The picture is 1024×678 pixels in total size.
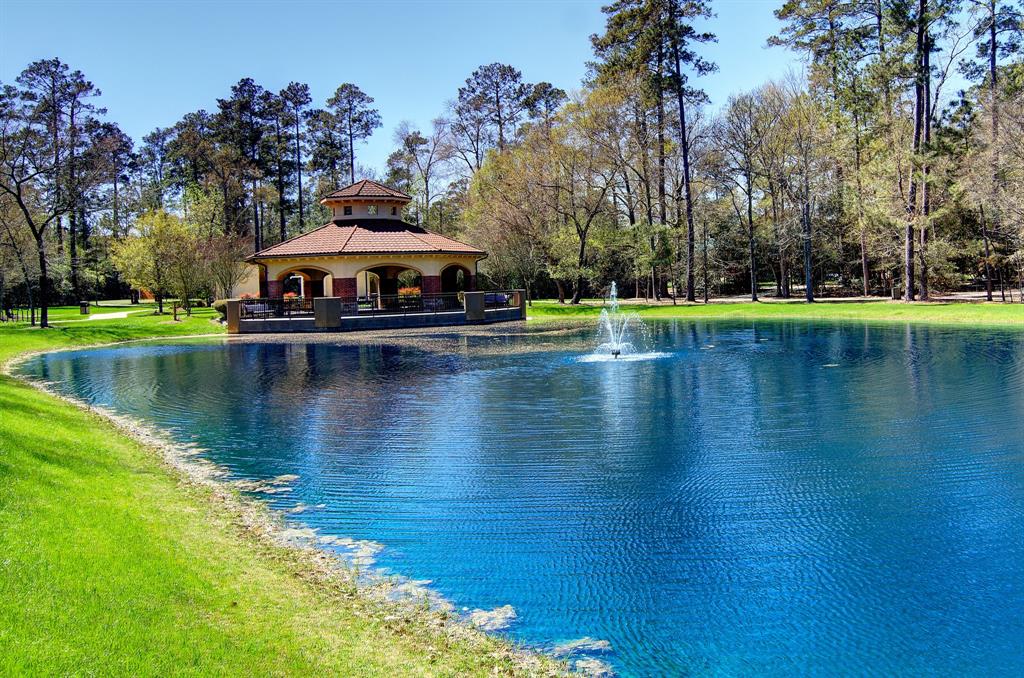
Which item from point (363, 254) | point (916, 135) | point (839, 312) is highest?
point (916, 135)

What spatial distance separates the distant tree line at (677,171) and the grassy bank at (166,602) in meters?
32.9

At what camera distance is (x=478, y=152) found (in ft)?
219

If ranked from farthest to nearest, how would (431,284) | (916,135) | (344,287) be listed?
(431,284)
(344,287)
(916,135)

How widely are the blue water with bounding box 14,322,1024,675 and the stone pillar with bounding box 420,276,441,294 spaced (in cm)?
2290

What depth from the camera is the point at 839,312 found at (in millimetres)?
35969

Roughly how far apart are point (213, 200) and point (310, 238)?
22935 mm

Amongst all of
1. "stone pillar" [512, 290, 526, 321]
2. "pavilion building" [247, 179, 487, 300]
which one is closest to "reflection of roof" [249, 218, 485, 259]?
"pavilion building" [247, 179, 487, 300]

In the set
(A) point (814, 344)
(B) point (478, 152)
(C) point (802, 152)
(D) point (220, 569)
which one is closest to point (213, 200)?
(B) point (478, 152)

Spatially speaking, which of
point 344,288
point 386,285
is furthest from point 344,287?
point 386,285

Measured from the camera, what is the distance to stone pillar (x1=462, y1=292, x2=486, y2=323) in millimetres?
40281

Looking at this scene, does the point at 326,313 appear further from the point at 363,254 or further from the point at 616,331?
the point at 616,331

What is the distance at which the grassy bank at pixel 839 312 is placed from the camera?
3041 cm

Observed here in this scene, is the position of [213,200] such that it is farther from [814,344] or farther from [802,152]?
[814,344]

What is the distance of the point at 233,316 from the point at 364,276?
31.1 feet
